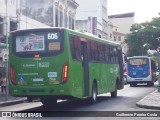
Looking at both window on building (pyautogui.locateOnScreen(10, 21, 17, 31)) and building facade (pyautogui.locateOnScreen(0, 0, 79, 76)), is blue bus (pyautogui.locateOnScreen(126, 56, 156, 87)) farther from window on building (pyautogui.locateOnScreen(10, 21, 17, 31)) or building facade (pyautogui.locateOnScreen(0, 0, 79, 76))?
window on building (pyautogui.locateOnScreen(10, 21, 17, 31))

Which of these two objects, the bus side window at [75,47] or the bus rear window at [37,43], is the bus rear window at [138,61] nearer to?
the bus side window at [75,47]

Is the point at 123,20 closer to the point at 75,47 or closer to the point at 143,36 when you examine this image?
the point at 143,36

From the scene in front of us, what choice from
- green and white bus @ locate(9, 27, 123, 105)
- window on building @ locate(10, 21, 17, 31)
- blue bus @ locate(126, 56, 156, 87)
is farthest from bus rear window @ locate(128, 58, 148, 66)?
green and white bus @ locate(9, 27, 123, 105)

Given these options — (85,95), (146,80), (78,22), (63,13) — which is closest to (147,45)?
(78,22)

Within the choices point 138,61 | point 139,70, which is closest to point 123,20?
point 138,61

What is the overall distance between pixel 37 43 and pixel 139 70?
26650mm

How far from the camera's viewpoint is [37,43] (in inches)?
672

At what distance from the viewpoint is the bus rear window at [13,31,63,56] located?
16.9 metres

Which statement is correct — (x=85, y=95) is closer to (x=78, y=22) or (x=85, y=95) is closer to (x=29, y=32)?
(x=29, y=32)

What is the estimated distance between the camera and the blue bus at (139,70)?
139 ft

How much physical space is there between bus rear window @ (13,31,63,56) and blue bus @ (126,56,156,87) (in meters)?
26.4

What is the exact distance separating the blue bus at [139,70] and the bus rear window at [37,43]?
26397 millimetres

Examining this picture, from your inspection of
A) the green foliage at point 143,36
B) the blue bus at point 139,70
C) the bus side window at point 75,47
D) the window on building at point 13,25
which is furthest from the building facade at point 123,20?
the bus side window at point 75,47

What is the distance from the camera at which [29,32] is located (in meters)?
17.2
